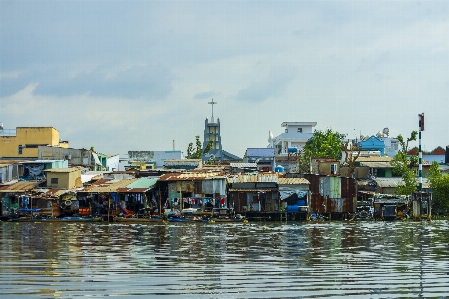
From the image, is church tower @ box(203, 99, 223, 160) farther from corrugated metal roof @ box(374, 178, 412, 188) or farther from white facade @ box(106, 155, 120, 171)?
corrugated metal roof @ box(374, 178, 412, 188)

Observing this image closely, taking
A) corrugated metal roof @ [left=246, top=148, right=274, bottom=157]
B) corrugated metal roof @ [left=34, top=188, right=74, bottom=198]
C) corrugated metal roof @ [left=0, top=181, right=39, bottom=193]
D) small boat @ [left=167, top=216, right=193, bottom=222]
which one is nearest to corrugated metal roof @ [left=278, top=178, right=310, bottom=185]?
small boat @ [left=167, top=216, right=193, bottom=222]

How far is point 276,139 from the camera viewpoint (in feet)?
327

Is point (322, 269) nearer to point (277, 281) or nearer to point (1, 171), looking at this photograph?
point (277, 281)

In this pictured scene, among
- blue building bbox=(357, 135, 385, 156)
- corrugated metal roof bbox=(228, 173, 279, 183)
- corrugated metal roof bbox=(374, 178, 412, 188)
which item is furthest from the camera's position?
blue building bbox=(357, 135, 385, 156)

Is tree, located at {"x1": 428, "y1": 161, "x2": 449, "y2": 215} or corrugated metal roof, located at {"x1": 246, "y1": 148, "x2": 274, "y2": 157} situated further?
corrugated metal roof, located at {"x1": 246, "y1": 148, "x2": 274, "y2": 157}

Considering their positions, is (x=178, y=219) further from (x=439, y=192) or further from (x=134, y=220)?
(x=439, y=192)

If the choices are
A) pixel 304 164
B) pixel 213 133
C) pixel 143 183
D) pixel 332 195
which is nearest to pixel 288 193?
pixel 332 195

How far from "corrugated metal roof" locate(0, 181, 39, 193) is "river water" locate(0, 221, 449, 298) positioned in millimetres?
16474

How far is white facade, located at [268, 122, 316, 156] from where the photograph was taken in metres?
94.3

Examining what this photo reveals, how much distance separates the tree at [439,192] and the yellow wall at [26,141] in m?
37.2

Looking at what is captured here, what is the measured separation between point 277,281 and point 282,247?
35.5 feet

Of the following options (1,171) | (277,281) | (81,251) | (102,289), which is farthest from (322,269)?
(1,171)

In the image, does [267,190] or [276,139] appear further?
[276,139]

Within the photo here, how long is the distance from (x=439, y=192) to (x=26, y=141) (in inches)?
1562
